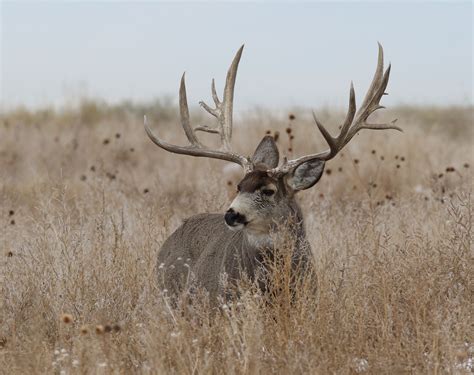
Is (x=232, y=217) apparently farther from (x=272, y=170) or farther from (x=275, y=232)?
(x=272, y=170)

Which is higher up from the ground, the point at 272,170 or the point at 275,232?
the point at 272,170

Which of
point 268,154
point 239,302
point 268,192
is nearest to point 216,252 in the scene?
point 268,154

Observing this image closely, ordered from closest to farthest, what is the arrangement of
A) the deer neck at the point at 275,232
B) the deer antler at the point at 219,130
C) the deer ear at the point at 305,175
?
the deer neck at the point at 275,232, the deer ear at the point at 305,175, the deer antler at the point at 219,130

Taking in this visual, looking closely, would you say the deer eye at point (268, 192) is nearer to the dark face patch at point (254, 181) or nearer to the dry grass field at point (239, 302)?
the dark face patch at point (254, 181)

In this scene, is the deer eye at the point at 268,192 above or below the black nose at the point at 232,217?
above

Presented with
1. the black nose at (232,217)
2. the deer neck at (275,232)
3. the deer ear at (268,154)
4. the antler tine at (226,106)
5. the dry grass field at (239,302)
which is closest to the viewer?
the dry grass field at (239,302)

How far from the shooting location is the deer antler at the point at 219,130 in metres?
5.85

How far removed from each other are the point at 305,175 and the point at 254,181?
1.28ft

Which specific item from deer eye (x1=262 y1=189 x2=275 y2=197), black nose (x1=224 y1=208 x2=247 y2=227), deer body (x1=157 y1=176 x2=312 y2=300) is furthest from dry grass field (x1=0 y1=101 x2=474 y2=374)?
deer eye (x1=262 y1=189 x2=275 y2=197)

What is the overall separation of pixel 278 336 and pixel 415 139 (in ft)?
33.8

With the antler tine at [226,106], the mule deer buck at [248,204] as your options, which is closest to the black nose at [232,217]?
the mule deer buck at [248,204]

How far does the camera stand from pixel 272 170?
5555mm

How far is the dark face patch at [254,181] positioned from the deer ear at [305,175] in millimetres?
176

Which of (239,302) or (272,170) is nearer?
(239,302)
